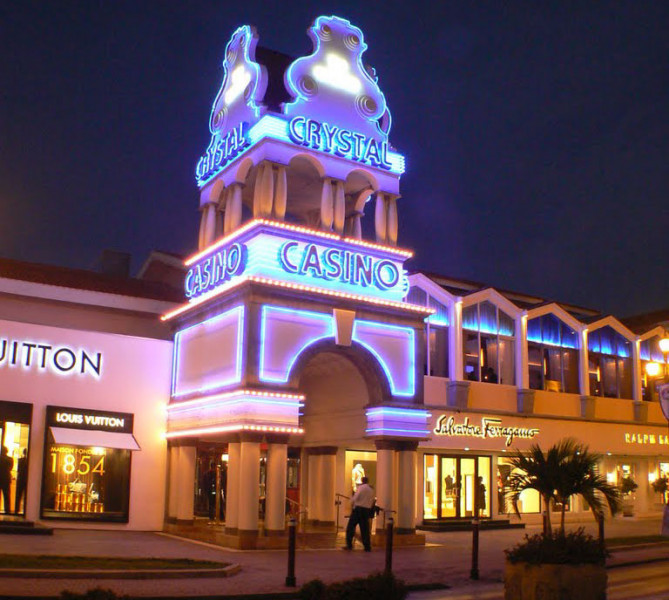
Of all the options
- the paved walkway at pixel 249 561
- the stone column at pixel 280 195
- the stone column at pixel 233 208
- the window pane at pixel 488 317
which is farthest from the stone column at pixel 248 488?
the window pane at pixel 488 317

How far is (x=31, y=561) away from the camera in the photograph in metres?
16.2

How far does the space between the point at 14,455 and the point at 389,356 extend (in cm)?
1162

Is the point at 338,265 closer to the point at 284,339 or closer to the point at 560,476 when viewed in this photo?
the point at 284,339

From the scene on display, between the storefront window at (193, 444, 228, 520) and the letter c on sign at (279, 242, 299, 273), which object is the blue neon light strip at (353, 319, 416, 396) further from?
the storefront window at (193, 444, 228, 520)

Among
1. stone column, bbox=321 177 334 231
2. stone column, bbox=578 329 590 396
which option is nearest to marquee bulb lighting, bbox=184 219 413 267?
stone column, bbox=321 177 334 231

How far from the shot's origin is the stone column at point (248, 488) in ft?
74.7

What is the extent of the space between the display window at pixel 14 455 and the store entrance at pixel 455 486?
1466 centimetres

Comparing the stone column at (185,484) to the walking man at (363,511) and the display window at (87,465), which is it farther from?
the walking man at (363,511)

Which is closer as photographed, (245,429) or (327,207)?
(245,429)

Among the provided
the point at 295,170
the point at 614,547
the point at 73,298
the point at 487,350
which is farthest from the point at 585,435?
the point at 73,298

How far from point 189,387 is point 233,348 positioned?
3.83 meters

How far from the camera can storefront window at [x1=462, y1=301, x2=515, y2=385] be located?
34938 mm

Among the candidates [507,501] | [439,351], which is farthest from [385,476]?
[507,501]

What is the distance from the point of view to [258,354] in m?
23.4
